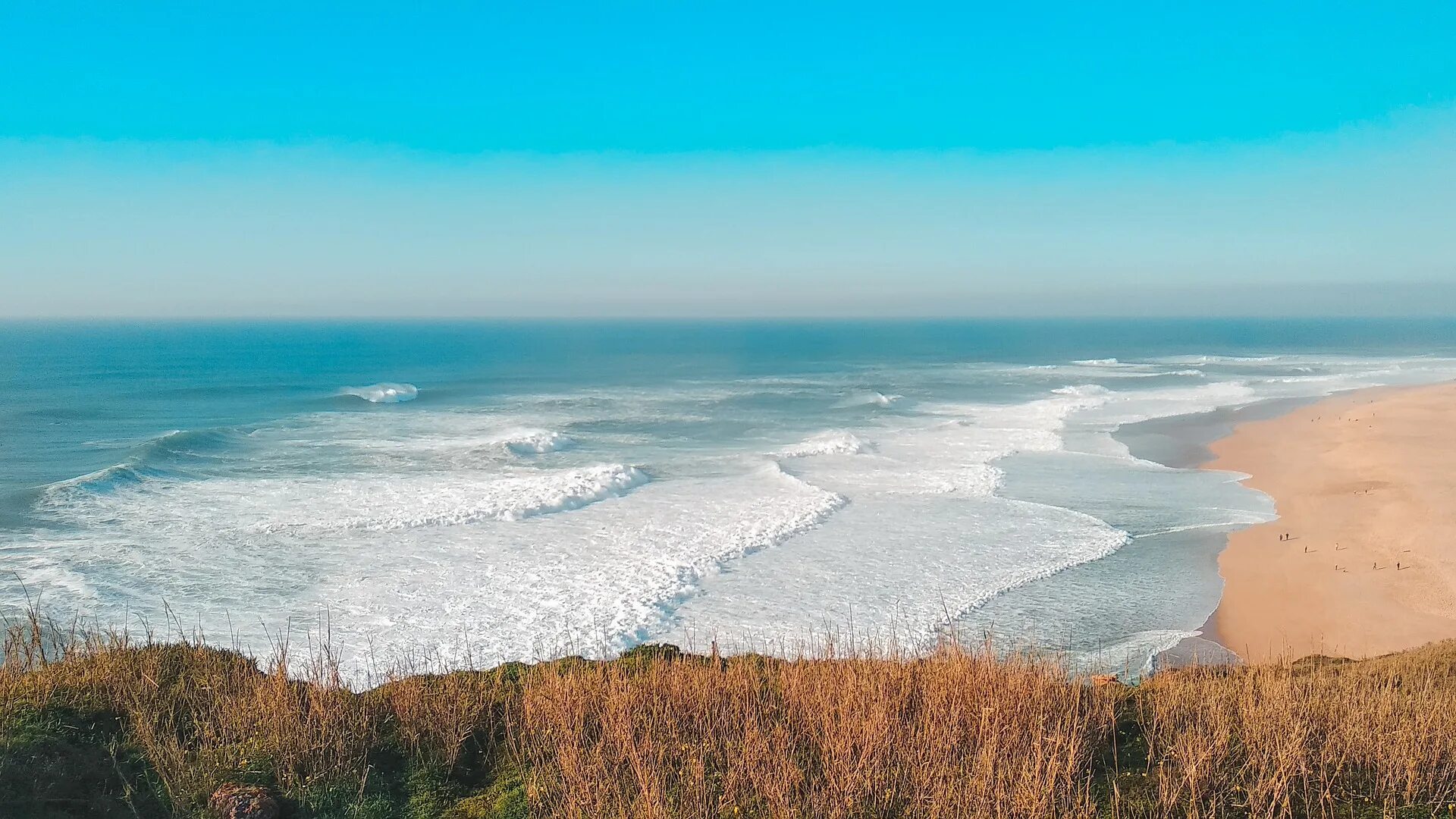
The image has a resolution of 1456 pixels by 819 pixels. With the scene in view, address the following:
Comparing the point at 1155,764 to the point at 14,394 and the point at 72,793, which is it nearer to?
the point at 72,793

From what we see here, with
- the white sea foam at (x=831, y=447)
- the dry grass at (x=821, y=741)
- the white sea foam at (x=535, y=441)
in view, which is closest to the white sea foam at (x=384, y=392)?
the white sea foam at (x=535, y=441)

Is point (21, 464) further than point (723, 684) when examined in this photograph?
Yes

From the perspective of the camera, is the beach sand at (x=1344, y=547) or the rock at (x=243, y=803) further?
the beach sand at (x=1344, y=547)

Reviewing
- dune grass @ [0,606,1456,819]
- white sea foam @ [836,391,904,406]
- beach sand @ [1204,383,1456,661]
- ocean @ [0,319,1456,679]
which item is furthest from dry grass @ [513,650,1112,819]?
white sea foam @ [836,391,904,406]

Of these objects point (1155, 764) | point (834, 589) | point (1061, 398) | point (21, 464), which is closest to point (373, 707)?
point (1155, 764)

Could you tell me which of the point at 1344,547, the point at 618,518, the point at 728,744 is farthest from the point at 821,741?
the point at 1344,547

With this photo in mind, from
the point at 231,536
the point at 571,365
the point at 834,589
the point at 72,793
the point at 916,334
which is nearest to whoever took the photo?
the point at 72,793

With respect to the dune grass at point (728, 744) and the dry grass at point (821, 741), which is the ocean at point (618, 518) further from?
the dune grass at point (728, 744)

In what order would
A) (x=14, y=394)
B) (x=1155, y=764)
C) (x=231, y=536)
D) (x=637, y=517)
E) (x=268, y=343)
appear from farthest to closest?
(x=268, y=343) → (x=14, y=394) → (x=637, y=517) → (x=231, y=536) → (x=1155, y=764)

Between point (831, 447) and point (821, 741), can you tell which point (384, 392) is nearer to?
point (831, 447)
